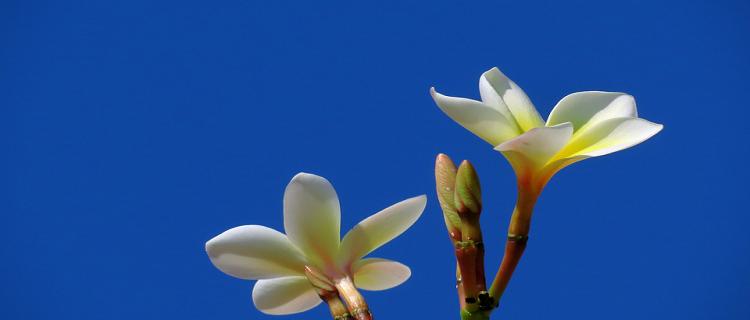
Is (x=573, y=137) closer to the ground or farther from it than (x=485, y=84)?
closer to the ground

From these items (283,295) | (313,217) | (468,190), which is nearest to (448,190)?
(468,190)

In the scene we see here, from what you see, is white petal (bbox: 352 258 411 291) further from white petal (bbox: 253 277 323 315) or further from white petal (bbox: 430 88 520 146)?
white petal (bbox: 430 88 520 146)

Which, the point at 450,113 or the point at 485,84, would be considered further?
the point at 485,84

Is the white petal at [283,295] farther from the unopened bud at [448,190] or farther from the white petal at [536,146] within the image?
the white petal at [536,146]

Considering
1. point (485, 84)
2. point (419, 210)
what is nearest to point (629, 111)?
point (485, 84)

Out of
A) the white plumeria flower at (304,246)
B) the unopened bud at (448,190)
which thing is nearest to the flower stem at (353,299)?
the white plumeria flower at (304,246)

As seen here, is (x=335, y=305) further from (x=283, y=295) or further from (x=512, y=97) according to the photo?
(x=512, y=97)

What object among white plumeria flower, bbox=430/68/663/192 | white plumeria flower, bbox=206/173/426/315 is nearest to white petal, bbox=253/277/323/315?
white plumeria flower, bbox=206/173/426/315

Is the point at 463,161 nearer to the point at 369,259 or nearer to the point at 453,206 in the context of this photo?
the point at 453,206
